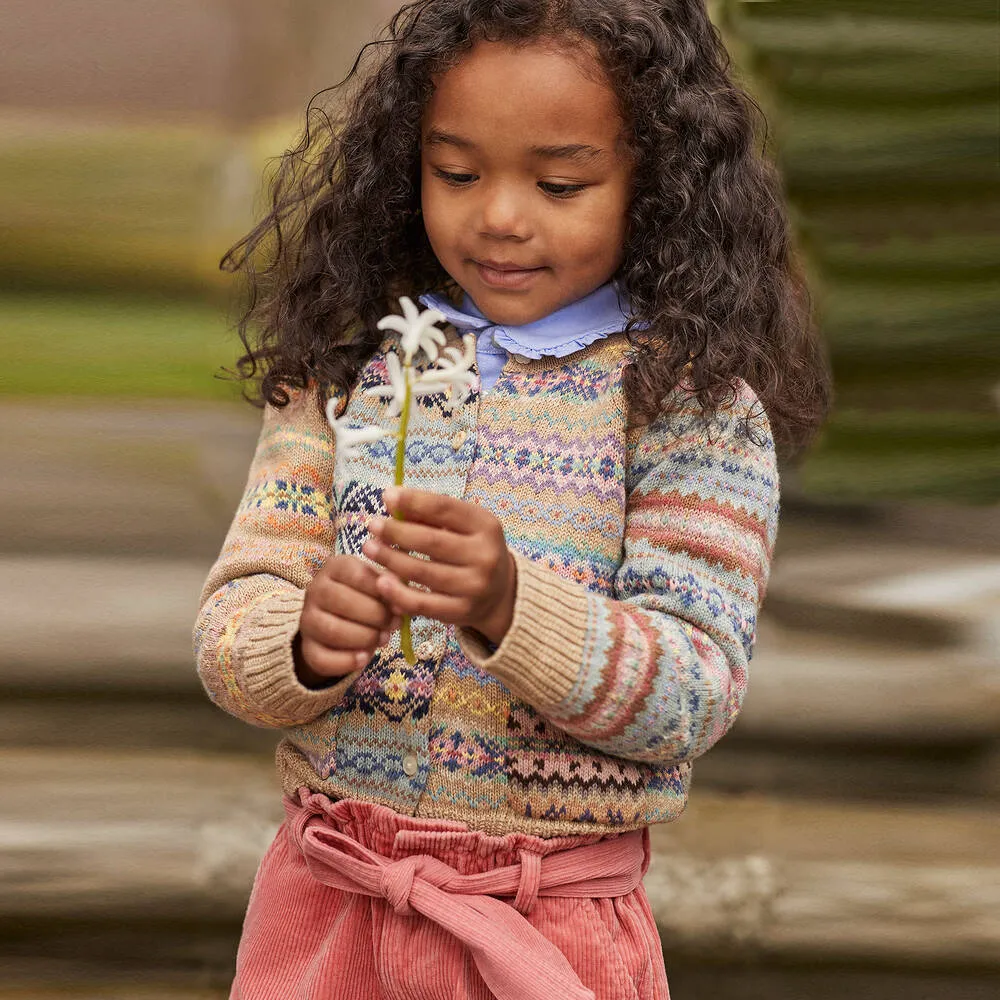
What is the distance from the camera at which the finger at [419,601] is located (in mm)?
964

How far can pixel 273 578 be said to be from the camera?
1183 millimetres

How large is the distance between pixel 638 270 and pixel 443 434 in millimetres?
237

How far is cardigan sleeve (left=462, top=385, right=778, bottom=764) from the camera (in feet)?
3.35

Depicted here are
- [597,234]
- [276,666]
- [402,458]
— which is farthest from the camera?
[597,234]

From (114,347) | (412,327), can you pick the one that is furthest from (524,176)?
(114,347)

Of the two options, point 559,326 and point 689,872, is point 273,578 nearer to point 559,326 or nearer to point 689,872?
Result: point 559,326

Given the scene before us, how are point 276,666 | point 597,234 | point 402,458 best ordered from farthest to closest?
point 597,234 < point 276,666 < point 402,458

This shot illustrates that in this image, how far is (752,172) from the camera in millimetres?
1307

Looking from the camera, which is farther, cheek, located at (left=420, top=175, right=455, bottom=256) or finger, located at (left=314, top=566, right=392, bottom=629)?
cheek, located at (left=420, top=175, right=455, bottom=256)

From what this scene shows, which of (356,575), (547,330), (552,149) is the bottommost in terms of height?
(356,575)

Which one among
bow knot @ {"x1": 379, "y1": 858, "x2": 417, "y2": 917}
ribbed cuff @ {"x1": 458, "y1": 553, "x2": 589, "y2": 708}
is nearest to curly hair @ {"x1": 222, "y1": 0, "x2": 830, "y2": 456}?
ribbed cuff @ {"x1": 458, "y1": 553, "x2": 589, "y2": 708}

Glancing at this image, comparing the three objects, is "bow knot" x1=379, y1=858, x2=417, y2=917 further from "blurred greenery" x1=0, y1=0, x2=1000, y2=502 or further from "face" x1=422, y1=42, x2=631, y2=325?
"blurred greenery" x1=0, y1=0, x2=1000, y2=502

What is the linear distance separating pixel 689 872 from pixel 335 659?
1.05m

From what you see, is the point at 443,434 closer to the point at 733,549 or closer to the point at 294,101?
the point at 733,549
